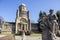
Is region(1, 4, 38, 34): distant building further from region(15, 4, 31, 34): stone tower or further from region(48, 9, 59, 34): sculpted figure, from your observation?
region(48, 9, 59, 34): sculpted figure

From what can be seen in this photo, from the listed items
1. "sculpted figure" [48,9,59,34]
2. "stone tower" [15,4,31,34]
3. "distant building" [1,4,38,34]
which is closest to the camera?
"sculpted figure" [48,9,59,34]

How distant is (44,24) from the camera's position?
10.2 metres

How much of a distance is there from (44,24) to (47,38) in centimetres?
92

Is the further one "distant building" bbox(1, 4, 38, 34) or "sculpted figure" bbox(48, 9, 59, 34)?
"distant building" bbox(1, 4, 38, 34)

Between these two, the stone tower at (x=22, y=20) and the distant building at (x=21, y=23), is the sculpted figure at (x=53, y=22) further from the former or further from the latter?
the stone tower at (x=22, y=20)

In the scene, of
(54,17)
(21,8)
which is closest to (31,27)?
(21,8)

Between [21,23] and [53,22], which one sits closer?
[53,22]

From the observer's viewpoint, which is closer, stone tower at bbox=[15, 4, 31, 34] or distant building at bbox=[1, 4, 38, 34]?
distant building at bbox=[1, 4, 38, 34]

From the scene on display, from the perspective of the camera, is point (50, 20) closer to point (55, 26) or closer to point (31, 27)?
point (55, 26)

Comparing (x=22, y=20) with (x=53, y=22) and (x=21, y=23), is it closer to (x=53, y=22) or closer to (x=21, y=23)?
(x=21, y=23)

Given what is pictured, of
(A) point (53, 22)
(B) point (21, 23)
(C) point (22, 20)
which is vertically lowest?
(B) point (21, 23)

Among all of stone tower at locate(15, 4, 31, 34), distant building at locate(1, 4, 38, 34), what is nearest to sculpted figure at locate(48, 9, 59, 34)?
distant building at locate(1, 4, 38, 34)

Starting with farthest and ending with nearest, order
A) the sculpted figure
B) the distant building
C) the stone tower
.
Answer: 1. the stone tower
2. the distant building
3. the sculpted figure

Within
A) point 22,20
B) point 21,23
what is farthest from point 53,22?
point 22,20
